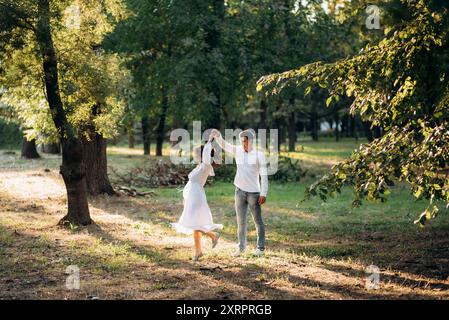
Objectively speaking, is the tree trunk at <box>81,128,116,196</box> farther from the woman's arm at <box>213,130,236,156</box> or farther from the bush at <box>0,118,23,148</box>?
the bush at <box>0,118,23,148</box>

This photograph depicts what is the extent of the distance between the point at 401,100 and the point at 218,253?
4.26m

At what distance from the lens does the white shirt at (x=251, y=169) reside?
10.1m

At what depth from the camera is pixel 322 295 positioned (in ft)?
26.1

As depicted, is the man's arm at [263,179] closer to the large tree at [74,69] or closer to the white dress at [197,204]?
the white dress at [197,204]

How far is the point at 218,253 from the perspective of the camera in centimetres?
1069

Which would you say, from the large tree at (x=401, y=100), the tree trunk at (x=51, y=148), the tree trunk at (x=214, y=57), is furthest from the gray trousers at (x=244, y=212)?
the tree trunk at (x=51, y=148)

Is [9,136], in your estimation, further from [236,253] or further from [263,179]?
[263,179]

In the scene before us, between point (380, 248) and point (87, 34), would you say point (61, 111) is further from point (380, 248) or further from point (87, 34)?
point (380, 248)

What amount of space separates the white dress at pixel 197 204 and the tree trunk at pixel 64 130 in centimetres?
400

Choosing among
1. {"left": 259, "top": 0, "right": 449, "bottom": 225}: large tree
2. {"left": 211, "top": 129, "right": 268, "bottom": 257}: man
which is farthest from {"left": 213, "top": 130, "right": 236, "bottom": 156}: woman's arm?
{"left": 259, "top": 0, "right": 449, "bottom": 225}: large tree

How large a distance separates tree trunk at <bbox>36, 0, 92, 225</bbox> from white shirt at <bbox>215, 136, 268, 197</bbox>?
4150 mm

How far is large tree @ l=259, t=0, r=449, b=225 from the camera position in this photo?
817cm

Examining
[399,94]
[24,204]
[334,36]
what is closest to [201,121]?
[334,36]

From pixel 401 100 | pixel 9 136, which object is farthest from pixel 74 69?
pixel 9 136
